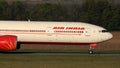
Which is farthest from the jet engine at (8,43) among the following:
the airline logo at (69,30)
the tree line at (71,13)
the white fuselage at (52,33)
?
the tree line at (71,13)

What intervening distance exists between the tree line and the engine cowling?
158 ft

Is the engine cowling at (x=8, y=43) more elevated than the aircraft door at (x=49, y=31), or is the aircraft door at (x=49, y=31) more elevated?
the aircraft door at (x=49, y=31)

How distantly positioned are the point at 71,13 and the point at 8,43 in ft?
208

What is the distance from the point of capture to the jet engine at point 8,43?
1861 inches

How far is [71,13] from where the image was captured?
110 meters

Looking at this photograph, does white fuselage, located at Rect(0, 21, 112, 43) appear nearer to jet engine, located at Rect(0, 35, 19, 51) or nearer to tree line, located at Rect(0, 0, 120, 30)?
jet engine, located at Rect(0, 35, 19, 51)

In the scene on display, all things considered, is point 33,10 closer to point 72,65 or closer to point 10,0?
point 10,0

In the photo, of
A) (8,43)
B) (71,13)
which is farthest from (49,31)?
(71,13)

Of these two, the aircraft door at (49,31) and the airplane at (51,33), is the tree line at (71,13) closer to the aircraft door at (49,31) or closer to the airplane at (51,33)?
the airplane at (51,33)

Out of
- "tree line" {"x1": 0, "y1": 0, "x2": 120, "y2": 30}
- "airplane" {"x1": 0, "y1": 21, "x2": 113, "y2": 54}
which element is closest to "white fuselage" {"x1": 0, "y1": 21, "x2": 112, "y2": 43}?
"airplane" {"x1": 0, "y1": 21, "x2": 113, "y2": 54}

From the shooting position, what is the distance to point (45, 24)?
166ft

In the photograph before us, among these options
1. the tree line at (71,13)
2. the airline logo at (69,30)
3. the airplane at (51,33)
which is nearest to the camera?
the airplane at (51,33)

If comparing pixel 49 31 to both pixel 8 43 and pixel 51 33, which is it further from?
pixel 8 43

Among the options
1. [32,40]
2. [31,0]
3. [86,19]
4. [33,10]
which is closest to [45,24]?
[32,40]
